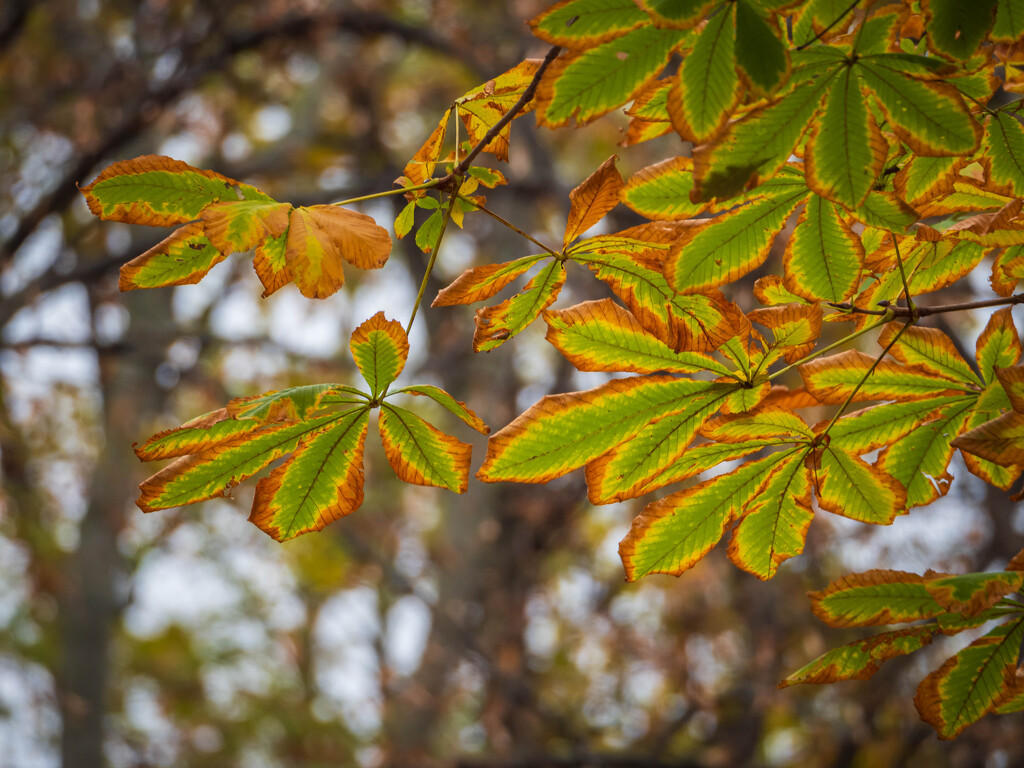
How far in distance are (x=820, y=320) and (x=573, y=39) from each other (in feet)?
1.03

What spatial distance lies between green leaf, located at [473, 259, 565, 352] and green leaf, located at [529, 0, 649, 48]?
20 centimetres

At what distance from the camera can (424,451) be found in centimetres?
65

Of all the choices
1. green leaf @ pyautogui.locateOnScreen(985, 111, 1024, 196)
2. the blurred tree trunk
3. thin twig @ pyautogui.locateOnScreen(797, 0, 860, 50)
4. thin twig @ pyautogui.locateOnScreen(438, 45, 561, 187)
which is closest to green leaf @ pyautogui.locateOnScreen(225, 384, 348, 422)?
thin twig @ pyautogui.locateOnScreen(438, 45, 561, 187)

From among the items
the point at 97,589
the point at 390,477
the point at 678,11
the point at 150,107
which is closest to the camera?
the point at 678,11

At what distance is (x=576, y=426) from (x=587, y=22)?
294 mm

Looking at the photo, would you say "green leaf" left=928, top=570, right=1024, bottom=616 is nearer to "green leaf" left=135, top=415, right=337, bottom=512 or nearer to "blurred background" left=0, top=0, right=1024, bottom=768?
"green leaf" left=135, top=415, right=337, bottom=512

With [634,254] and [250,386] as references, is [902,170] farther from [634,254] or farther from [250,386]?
[250,386]

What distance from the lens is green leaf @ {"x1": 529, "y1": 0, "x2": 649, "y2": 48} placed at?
0.49 m

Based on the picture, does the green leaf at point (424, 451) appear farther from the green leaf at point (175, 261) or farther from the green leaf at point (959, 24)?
the green leaf at point (959, 24)

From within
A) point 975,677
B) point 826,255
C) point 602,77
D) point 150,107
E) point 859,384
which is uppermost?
point 150,107

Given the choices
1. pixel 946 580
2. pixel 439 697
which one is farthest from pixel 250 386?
pixel 946 580

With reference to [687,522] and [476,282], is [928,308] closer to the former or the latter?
[687,522]

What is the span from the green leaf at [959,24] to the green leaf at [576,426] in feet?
0.96

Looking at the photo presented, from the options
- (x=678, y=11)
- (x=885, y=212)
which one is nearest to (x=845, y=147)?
(x=885, y=212)
